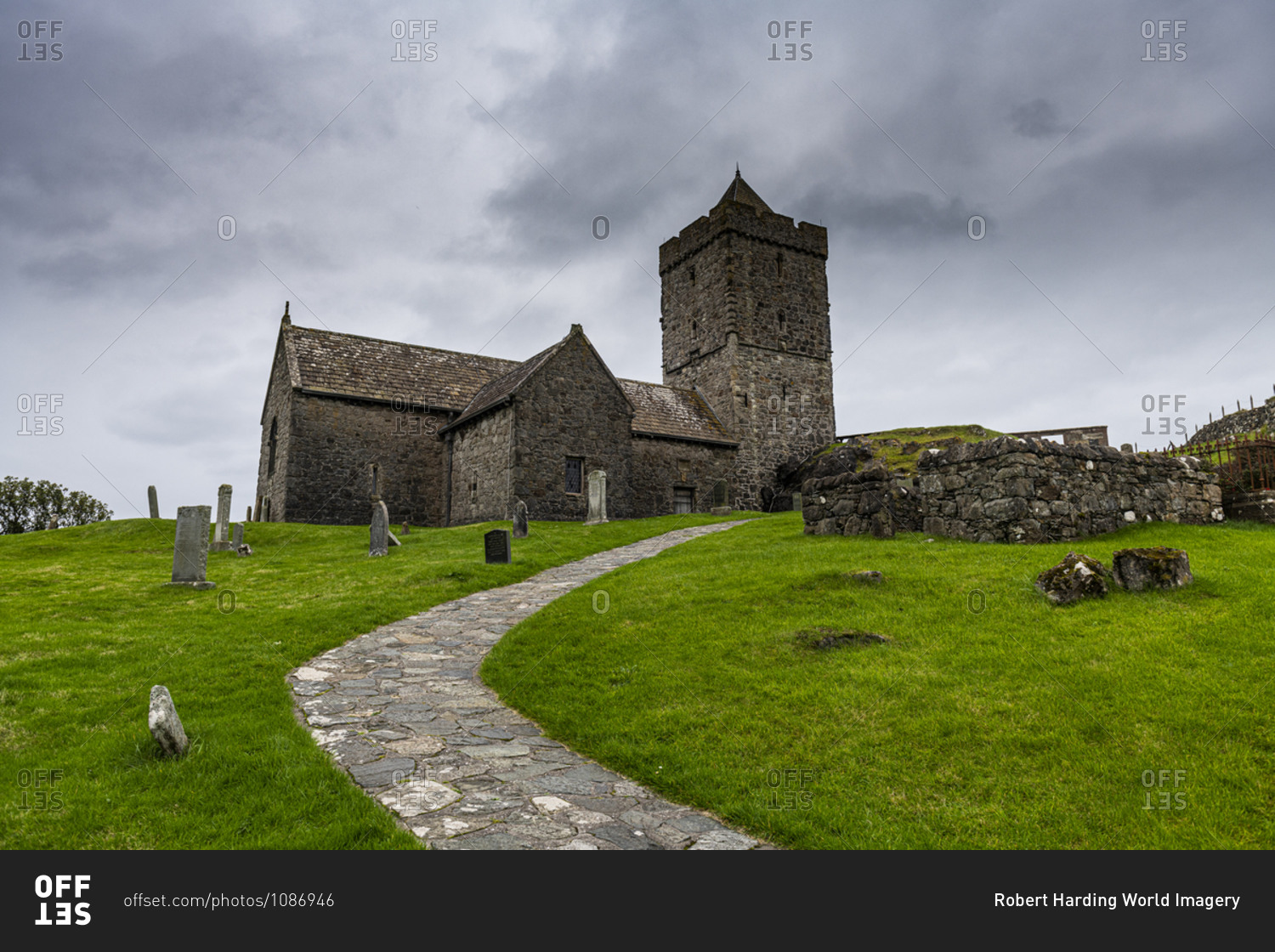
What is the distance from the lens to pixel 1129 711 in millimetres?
5551

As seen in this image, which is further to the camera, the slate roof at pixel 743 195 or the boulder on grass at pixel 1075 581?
the slate roof at pixel 743 195

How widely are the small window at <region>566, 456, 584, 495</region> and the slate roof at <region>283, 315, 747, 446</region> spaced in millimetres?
3683

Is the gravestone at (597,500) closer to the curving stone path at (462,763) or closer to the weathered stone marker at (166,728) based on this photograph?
the curving stone path at (462,763)

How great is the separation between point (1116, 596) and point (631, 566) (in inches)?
365

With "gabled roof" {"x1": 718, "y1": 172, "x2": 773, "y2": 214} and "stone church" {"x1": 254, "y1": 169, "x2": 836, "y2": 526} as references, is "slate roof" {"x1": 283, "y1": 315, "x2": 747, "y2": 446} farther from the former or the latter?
"gabled roof" {"x1": 718, "y1": 172, "x2": 773, "y2": 214}

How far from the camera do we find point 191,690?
722cm

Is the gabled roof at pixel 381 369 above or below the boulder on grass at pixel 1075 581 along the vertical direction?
above

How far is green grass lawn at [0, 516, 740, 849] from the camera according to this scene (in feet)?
14.4

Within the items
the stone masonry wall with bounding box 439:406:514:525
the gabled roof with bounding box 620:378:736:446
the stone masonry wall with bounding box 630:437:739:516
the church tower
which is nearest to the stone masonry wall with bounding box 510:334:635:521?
the stone masonry wall with bounding box 439:406:514:525

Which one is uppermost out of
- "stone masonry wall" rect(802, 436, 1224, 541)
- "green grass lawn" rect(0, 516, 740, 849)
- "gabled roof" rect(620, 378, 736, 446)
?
"gabled roof" rect(620, 378, 736, 446)

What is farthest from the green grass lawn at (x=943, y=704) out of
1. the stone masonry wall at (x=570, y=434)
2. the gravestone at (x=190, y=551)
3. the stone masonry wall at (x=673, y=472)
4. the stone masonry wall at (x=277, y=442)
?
the stone masonry wall at (x=277, y=442)

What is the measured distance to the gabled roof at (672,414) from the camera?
108 feet

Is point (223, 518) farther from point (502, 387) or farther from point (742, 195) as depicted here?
point (742, 195)

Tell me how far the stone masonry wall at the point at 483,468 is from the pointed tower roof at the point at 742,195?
66.5 ft
